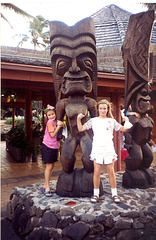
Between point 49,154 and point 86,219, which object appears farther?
point 49,154

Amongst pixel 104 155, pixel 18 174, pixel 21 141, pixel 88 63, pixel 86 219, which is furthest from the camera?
pixel 21 141

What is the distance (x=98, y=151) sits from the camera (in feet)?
9.77

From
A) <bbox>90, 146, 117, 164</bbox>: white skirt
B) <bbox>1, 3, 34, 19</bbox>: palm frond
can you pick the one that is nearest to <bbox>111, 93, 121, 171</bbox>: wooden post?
<bbox>90, 146, 117, 164</bbox>: white skirt

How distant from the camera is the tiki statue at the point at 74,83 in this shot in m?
3.26

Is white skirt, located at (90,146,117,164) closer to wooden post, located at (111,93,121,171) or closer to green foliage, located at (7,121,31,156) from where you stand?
wooden post, located at (111,93,121,171)

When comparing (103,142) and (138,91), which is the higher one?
(138,91)

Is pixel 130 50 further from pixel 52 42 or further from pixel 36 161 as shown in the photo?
pixel 36 161

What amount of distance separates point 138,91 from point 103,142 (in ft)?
4.12

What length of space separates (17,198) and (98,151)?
5.00 feet

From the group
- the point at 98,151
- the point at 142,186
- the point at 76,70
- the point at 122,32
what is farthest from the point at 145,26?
the point at 122,32

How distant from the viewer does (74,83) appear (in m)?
3.30

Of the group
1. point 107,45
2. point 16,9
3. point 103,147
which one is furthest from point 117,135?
point 16,9

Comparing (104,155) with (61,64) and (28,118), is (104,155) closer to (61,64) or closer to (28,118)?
(61,64)

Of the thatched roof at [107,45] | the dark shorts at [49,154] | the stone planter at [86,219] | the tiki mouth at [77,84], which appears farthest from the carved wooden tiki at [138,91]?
the thatched roof at [107,45]
